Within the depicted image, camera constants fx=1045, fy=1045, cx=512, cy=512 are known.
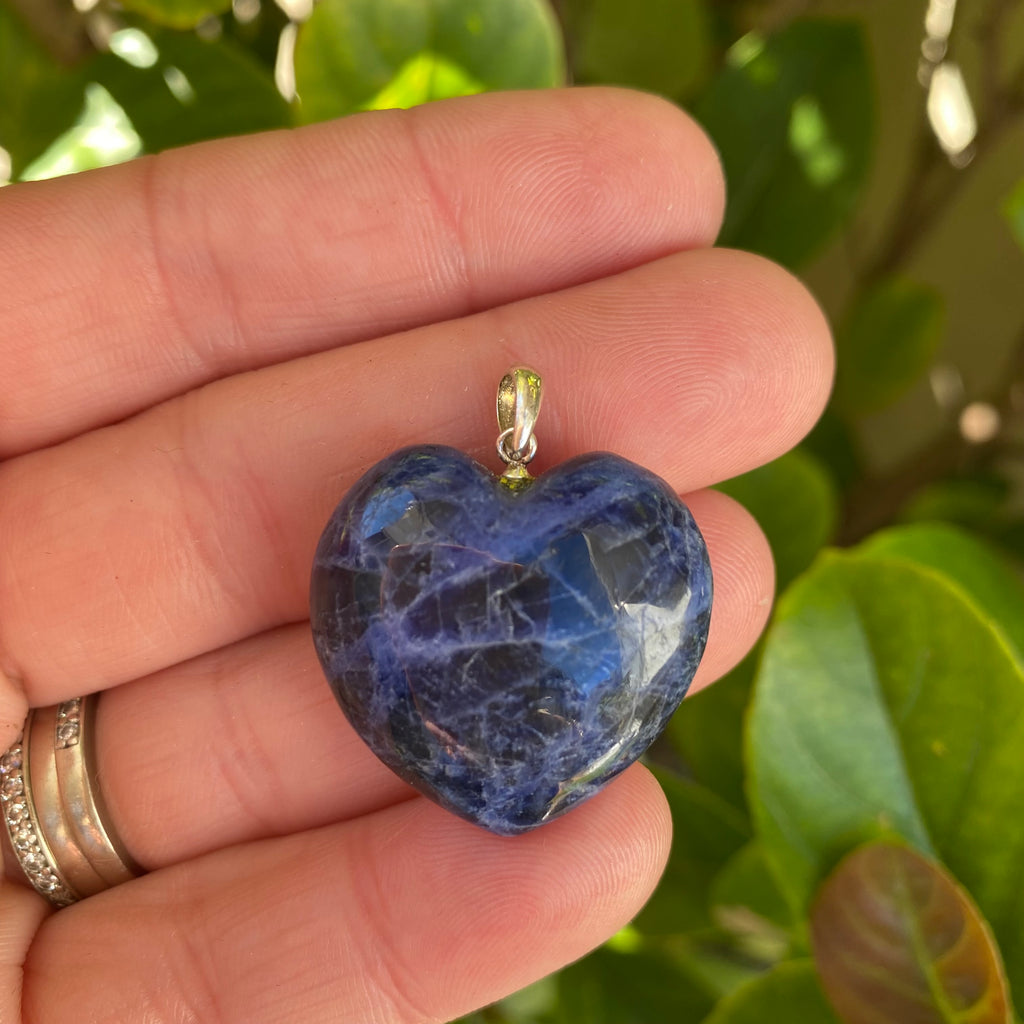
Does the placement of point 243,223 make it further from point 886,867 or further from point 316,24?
point 886,867

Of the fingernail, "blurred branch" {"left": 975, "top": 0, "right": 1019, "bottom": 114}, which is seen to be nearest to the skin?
the fingernail

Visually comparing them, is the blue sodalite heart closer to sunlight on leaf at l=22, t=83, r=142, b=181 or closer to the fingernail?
the fingernail

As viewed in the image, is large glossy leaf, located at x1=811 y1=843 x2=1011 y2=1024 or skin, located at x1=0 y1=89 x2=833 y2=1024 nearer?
large glossy leaf, located at x1=811 y1=843 x2=1011 y2=1024

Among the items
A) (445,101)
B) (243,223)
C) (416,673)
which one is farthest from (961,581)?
(243,223)

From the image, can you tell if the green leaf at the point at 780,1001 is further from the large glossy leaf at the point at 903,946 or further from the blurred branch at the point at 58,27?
the blurred branch at the point at 58,27

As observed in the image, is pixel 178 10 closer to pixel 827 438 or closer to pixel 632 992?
pixel 827 438

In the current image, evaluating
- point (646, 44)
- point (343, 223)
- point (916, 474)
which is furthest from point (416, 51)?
point (916, 474)

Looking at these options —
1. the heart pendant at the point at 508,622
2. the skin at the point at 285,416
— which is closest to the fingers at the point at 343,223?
the skin at the point at 285,416
